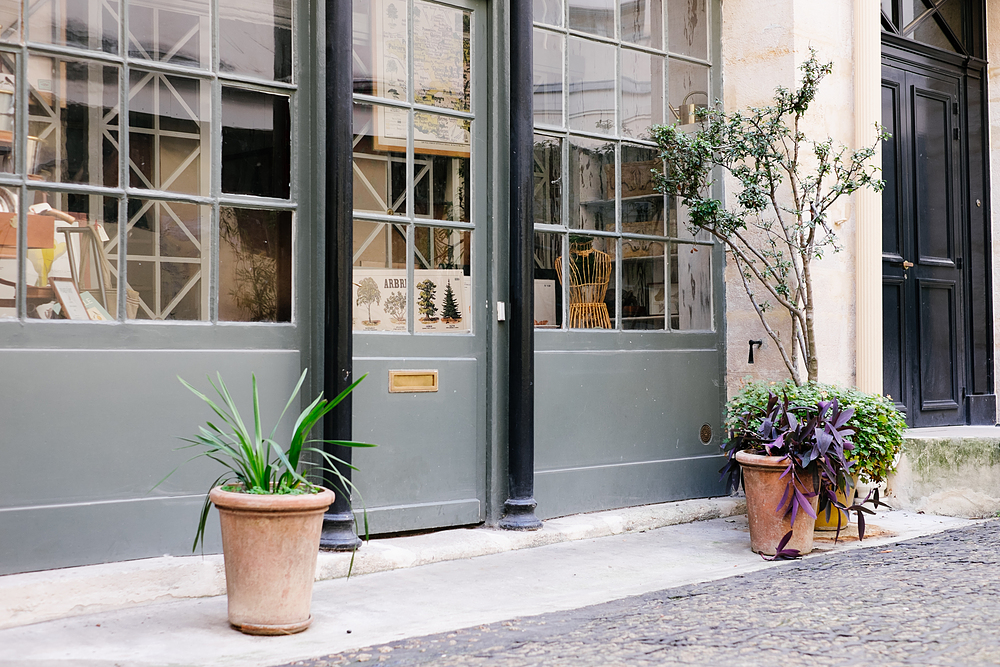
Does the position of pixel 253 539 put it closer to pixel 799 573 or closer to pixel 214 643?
pixel 214 643

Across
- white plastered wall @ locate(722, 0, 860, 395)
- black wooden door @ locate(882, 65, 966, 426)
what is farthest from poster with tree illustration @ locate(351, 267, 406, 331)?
black wooden door @ locate(882, 65, 966, 426)

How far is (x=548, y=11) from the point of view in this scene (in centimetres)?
522

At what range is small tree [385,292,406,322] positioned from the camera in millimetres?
4629

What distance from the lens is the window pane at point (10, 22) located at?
3645 millimetres

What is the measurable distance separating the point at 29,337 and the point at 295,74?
5.34 ft

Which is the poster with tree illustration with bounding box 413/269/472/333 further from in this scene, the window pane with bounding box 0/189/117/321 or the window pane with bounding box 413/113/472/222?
the window pane with bounding box 0/189/117/321

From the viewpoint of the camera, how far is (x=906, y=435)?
20.6 ft

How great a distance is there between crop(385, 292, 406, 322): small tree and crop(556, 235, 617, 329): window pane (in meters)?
0.98

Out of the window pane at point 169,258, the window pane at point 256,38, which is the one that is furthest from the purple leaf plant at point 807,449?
the window pane at point 256,38

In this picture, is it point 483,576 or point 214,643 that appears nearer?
point 214,643

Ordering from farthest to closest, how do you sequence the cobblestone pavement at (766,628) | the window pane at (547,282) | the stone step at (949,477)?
the stone step at (949,477), the window pane at (547,282), the cobblestone pavement at (766,628)

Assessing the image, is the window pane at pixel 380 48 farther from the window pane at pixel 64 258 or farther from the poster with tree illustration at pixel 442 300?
the window pane at pixel 64 258

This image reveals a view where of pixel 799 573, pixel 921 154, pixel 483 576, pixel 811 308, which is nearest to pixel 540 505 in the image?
pixel 483 576

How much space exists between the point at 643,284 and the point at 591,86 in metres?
1.16
